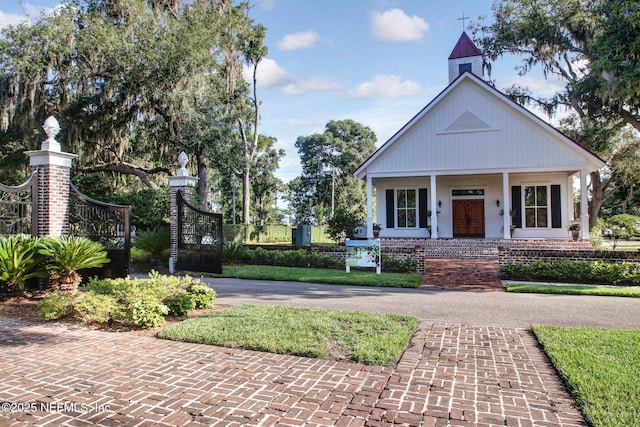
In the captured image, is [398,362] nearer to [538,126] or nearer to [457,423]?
[457,423]

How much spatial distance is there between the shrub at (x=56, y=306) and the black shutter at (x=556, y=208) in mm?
16007

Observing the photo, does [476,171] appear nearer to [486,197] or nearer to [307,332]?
[486,197]

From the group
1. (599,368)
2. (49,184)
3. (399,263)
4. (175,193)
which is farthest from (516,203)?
(49,184)

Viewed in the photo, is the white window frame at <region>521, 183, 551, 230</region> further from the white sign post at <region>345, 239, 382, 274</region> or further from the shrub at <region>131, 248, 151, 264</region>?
the shrub at <region>131, 248, 151, 264</region>

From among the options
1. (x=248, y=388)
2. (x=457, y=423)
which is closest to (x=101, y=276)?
(x=248, y=388)

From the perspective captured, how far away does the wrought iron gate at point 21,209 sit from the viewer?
8.31 meters

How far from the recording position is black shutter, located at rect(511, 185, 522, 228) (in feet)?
52.9

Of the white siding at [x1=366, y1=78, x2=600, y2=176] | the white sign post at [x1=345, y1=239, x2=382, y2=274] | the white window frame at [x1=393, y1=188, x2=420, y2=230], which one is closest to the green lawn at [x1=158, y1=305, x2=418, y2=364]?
the white sign post at [x1=345, y1=239, x2=382, y2=274]

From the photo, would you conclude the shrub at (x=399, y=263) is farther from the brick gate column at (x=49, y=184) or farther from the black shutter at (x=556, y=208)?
the brick gate column at (x=49, y=184)

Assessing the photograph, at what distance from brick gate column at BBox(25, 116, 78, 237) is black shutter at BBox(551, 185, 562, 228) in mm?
16046

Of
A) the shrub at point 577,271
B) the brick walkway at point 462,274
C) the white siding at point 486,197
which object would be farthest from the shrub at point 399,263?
the white siding at point 486,197

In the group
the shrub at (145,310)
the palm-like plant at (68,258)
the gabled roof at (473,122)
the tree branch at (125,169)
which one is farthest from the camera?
the tree branch at (125,169)

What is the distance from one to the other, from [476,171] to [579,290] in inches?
295

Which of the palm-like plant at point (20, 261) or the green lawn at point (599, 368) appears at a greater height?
the palm-like plant at point (20, 261)
